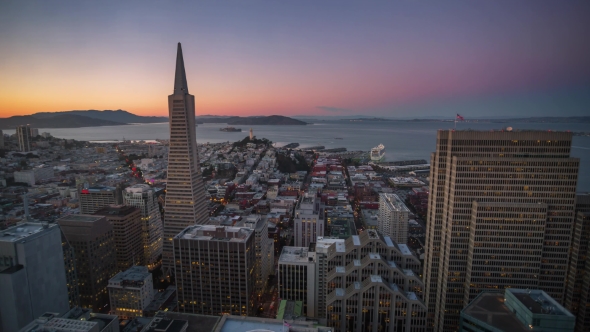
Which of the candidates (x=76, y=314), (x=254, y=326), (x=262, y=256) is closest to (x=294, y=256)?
(x=262, y=256)

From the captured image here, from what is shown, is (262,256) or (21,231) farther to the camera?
(262,256)

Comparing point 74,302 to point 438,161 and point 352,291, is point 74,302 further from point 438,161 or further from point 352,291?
point 438,161

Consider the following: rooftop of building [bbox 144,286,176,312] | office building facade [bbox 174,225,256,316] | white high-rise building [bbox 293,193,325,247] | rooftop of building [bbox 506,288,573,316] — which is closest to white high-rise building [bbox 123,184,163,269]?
rooftop of building [bbox 144,286,176,312]

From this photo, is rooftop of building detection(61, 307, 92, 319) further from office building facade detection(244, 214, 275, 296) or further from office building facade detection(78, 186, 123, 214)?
office building facade detection(78, 186, 123, 214)

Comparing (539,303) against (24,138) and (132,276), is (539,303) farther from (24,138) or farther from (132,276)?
(24,138)

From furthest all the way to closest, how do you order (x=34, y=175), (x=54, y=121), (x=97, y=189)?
1. (x=97, y=189)
2. (x=54, y=121)
3. (x=34, y=175)

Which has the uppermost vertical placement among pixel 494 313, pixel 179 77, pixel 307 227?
pixel 179 77
